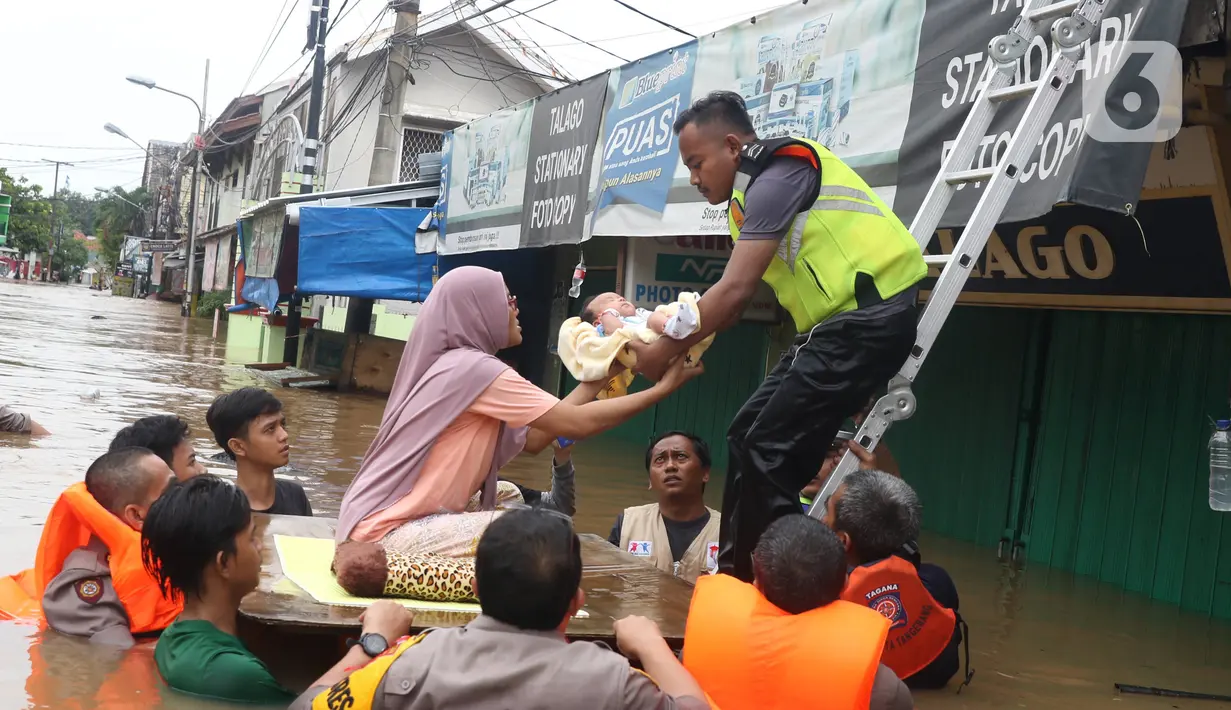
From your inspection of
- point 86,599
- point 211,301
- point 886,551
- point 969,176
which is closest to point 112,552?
point 86,599

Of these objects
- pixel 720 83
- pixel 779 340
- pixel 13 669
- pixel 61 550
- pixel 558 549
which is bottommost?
pixel 13 669

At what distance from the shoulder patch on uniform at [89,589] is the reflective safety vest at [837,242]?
254 cm

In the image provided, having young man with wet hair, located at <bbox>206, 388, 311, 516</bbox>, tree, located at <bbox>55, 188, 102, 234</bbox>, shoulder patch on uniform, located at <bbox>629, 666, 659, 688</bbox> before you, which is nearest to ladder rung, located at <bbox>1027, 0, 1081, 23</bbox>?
shoulder patch on uniform, located at <bbox>629, 666, 659, 688</bbox>

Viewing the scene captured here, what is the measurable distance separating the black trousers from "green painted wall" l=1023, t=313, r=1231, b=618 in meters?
3.56

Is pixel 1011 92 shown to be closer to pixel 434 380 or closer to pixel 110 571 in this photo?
pixel 434 380

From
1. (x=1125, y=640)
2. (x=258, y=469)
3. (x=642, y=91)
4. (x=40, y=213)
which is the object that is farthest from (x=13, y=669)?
(x=40, y=213)

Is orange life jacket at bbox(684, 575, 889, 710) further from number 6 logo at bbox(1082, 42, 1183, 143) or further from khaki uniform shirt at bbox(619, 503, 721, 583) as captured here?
number 6 logo at bbox(1082, 42, 1183, 143)

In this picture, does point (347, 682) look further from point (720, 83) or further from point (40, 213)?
point (40, 213)

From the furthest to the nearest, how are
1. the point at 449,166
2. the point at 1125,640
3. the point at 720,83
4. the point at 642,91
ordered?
the point at 449,166
the point at 642,91
the point at 720,83
the point at 1125,640

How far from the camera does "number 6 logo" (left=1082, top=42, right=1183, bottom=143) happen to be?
429 cm

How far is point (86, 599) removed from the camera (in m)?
4.10

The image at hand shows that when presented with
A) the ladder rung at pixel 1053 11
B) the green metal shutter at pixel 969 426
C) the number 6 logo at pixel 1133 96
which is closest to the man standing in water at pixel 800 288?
the number 6 logo at pixel 1133 96

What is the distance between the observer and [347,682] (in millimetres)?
2711

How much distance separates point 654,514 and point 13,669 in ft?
8.50
